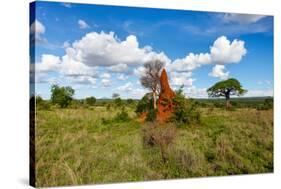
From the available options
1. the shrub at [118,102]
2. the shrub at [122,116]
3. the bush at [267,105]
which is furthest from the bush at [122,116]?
the bush at [267,105]

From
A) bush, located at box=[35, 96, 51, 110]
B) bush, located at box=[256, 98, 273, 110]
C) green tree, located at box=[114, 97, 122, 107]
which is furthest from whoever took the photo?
bush, located at box=[256, 98, 273, 110]

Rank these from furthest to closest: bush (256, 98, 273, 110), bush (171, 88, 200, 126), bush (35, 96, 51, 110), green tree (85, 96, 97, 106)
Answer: bush (256, 98, 273, 110)
bush (171, 88, 200, 126)
green tree (85, 96, 97, 106)
bush (35, 96, 51, 110)

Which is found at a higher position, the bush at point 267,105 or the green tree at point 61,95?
the green tree at point 61,95

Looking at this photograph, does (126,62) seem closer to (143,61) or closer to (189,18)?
(143,61)

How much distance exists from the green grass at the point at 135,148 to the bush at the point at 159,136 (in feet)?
0.29

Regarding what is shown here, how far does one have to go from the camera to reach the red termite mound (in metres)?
11.2

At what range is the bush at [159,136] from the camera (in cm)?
1102

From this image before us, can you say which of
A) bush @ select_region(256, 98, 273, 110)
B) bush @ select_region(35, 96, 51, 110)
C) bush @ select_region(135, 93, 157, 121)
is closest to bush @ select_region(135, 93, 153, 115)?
bush @ select_region(135, 93, 157, 121)

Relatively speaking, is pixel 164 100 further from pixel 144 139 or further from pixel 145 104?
pixel 144 139

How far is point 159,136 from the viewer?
11.1 meters

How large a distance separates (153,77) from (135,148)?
4.78 feet

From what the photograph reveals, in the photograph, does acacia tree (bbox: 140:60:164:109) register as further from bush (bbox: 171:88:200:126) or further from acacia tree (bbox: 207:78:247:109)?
acacia tree (bbox: 207:78:247:109)

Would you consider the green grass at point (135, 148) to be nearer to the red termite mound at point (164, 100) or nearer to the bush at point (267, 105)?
the bush at point (267, 105)

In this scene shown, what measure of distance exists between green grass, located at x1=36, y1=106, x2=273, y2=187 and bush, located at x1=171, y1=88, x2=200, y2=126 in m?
0.16
